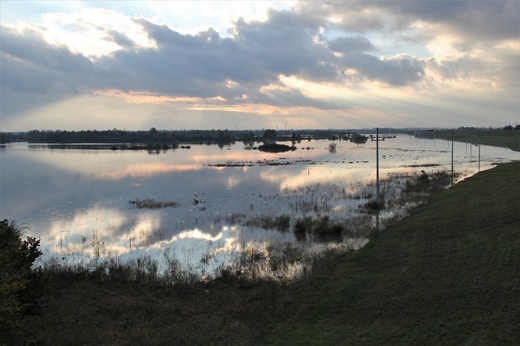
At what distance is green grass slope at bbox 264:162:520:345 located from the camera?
10.1m

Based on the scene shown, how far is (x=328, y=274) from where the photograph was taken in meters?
16.7

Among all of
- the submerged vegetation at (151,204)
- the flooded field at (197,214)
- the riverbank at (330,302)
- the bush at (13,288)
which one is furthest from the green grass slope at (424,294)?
the submerged vegetation at (151,204)

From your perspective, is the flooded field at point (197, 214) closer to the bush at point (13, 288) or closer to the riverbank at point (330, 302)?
the riverbank at point (330, 302)

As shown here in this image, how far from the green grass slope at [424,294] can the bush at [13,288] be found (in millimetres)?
6651

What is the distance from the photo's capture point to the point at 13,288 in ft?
26.3

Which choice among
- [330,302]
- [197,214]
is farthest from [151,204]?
[330,302]

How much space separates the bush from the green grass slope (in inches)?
262

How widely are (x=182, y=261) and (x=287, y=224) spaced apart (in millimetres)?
9862

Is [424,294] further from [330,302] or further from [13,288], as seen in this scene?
[13,288]

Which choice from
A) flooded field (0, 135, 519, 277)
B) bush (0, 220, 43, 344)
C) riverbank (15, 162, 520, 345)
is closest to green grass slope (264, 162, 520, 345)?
riverbank (15, 162, 520, 345)

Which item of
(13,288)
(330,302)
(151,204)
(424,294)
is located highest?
(13,288)

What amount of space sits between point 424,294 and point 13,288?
11.5 metres

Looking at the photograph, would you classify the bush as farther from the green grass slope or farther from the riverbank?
the green grass slope

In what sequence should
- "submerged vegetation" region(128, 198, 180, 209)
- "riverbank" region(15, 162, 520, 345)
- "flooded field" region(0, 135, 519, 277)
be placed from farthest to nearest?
"submerged vegetation" region(128, 198, 180, 209)
"flooded field" region(0, 135, 519, 277)
"riverbank" region(15, 162, 520, 345)
